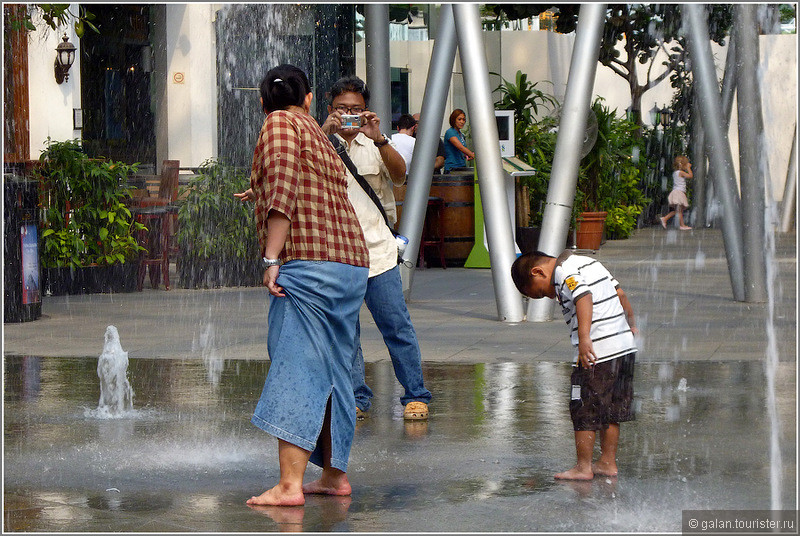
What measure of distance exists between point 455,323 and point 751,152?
10.8 ft

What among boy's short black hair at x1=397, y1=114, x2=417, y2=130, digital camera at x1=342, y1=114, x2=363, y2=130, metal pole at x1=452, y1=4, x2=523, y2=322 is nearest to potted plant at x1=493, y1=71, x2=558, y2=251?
boy's short black hair at x1=397, y1=114, x2=417, y2=130

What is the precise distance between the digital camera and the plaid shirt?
0.80m

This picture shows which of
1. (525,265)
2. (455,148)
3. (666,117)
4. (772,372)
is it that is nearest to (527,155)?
(455,148)

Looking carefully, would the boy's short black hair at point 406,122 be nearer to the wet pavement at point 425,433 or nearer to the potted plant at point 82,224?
the potted plant at point 82,224

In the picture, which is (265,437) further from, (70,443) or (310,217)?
(310,217)

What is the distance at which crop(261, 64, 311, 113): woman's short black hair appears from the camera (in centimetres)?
504

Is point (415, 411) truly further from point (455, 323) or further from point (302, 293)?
point (455, 323)

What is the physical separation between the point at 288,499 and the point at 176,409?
2.45 meters

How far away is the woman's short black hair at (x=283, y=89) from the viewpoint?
16.5ft

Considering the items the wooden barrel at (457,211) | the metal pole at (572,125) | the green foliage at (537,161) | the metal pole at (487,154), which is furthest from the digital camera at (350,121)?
the green foliage at (537,161)

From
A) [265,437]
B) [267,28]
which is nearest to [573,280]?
[265,437]

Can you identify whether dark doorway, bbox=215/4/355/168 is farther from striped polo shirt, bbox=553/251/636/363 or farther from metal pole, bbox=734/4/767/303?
striped polo shirt, bbox=553/251/636/363

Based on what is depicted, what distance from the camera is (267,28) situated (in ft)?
70.9

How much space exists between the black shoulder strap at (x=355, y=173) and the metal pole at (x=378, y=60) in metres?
5.31
